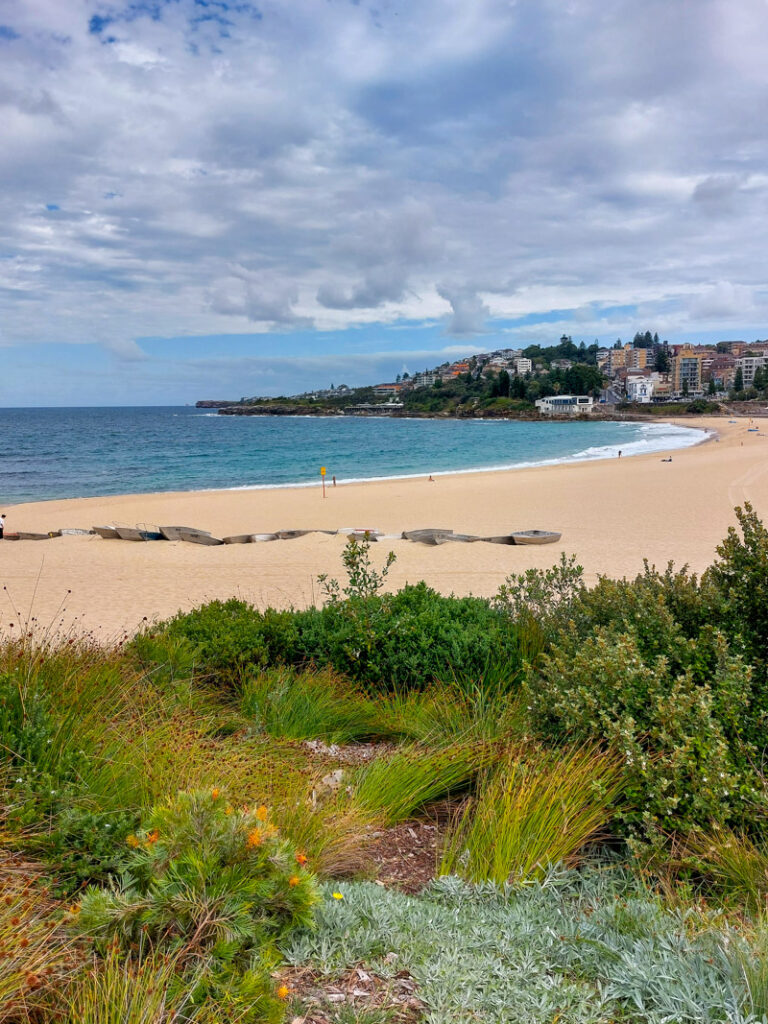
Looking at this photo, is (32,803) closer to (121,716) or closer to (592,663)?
(121,716)

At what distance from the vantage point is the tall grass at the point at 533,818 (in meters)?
3.12

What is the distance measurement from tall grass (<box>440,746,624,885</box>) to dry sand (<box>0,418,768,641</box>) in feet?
13.3

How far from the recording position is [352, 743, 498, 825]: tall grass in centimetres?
374

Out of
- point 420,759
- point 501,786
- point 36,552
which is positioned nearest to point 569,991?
point 501,786

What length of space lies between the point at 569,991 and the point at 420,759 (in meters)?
1.85

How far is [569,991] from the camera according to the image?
2240 mm

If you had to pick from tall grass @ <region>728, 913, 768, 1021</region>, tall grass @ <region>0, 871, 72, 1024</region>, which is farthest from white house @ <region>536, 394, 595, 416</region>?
tall grass @ <region>0, 871, 72, 1024</region>

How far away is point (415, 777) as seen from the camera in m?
3.88

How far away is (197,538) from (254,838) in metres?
16.0

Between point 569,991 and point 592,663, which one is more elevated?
point 592,663

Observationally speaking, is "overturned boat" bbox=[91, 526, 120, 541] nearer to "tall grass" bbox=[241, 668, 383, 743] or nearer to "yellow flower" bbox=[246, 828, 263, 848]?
"tall grass" bbox=[241, 668, 383, 743]

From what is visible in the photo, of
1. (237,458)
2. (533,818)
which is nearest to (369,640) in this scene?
(533,818)

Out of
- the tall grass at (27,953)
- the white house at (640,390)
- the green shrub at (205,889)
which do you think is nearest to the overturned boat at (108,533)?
the tall grass at (27,953)

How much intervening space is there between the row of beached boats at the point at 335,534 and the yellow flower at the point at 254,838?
13.8 metres
